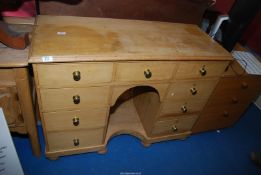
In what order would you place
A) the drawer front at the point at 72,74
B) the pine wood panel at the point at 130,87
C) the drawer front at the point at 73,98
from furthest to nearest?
the pine wood panel at the point at 130,87 → the drawer front at the point at 73,98 → the drawer front at the point at 72,74

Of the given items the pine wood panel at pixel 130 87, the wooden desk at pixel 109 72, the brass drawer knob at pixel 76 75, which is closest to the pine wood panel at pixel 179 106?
the wooden desk at pixel 109 72

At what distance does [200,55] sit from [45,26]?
889 millimetres

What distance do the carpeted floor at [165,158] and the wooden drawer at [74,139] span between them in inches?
5.6

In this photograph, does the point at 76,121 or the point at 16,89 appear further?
the point at 76,121

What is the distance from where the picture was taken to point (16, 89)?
112cm

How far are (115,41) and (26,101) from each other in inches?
23.6

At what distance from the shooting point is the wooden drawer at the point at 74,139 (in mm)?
1364

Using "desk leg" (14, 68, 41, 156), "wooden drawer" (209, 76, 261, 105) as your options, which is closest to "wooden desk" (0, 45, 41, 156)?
"desk leg" (14, 68, 41, 156)

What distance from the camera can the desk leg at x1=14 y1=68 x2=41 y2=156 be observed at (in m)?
1.06

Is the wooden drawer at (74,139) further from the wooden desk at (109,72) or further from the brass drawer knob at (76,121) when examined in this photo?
the brass drawer knob at (76,121)

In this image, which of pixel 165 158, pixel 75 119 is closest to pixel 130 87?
pixel 75 119

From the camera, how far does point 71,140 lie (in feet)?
4.67

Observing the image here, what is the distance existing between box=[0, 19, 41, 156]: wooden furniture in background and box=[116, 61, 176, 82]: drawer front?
48 centimetres

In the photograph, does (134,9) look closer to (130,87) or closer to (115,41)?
(115,41)
